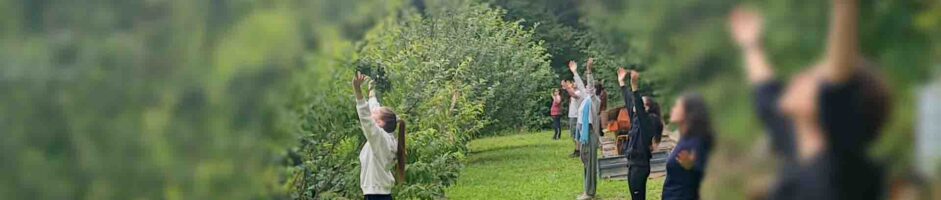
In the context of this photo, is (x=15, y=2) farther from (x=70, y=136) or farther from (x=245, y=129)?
(x=245, y=129)

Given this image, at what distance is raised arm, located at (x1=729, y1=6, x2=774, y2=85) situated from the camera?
123 inches

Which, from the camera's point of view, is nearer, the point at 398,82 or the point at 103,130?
the point at 103,130

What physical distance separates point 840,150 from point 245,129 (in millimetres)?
1636

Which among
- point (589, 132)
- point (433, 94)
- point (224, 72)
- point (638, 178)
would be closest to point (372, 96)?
point (638, 178)

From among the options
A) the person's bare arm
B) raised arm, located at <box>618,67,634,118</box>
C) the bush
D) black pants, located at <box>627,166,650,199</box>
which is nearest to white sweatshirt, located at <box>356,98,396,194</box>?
the bush

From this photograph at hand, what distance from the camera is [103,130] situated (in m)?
3.23

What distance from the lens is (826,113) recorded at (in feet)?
10.0

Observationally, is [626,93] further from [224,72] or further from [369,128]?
[224,72]

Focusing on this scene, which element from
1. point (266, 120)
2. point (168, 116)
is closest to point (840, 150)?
point (266, 120)

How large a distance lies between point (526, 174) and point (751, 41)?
888 centimetres

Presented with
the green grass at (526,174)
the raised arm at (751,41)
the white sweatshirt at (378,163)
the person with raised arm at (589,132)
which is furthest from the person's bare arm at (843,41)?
the green grass at (526,174)

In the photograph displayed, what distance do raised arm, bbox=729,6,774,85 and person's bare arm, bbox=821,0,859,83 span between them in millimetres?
163

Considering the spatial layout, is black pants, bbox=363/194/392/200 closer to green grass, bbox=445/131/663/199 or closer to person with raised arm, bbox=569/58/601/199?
person with raised arm, bbox=569/58/601/199

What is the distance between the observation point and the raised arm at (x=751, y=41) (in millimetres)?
3113
